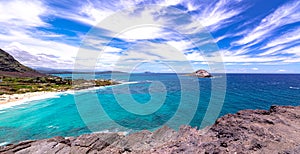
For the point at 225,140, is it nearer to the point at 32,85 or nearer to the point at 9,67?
the point at 32,85

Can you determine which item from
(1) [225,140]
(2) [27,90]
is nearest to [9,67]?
(2) [27,90]

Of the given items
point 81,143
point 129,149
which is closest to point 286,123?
point 129,149

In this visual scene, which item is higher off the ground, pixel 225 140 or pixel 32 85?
pixel 225 140

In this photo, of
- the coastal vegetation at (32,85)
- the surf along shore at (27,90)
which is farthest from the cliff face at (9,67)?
the surf along shore at (27,90)

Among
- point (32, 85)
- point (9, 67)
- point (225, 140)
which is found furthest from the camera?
point (9, 67)

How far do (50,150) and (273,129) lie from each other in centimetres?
2095

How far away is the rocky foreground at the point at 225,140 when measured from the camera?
488 inches

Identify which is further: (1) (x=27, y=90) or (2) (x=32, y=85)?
(2) (x=32, y=85)

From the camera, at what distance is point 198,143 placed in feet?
48.0

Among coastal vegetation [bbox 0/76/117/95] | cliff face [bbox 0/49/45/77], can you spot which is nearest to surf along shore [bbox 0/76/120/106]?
coastal vegetation [bbox 0/76/117/95]

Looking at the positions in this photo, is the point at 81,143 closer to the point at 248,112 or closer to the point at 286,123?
the point at 248,112

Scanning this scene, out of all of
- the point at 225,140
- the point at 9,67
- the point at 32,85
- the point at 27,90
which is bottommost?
the point at 27,90

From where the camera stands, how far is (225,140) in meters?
13.9

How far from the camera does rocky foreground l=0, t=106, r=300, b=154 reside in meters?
12.4
